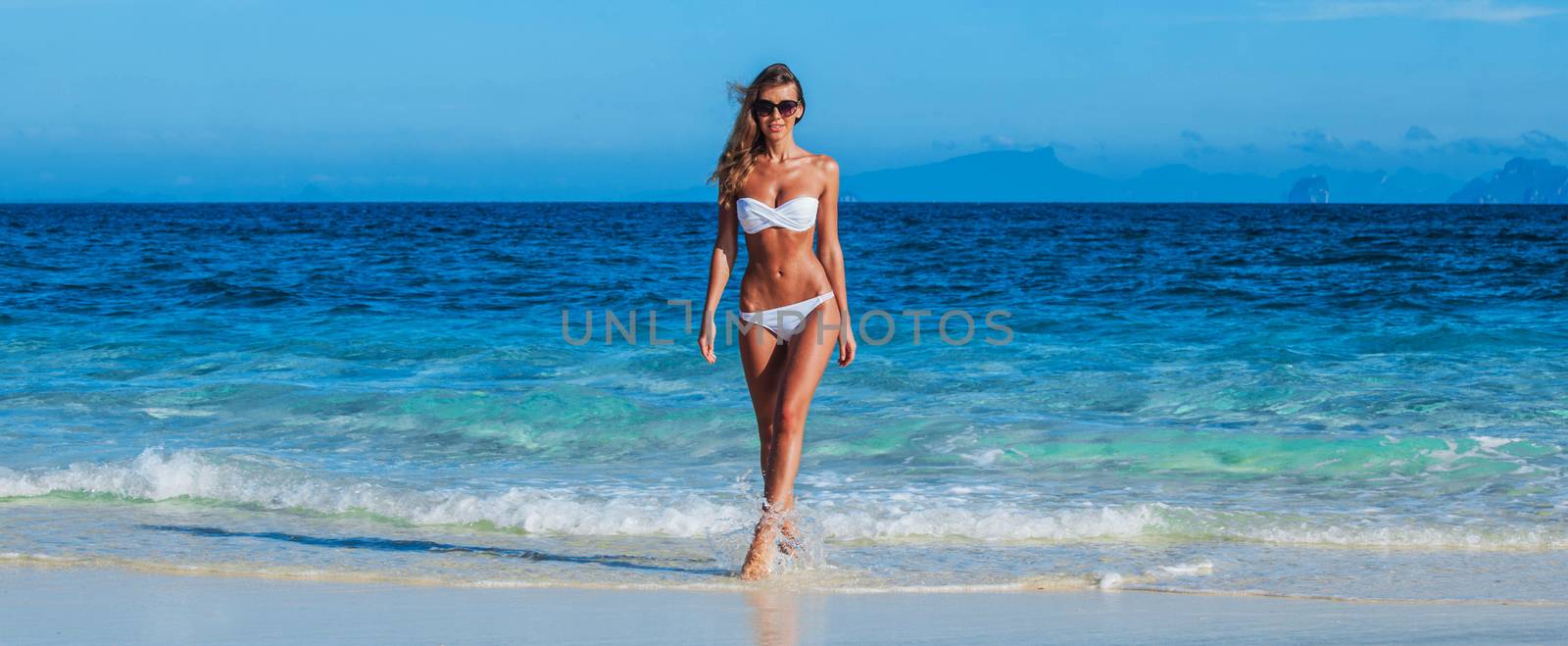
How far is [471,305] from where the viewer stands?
17.2m

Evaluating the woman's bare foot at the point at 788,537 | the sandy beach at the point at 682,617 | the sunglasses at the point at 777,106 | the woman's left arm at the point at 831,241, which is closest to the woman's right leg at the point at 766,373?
the woman's bare foot at the point at 788,537

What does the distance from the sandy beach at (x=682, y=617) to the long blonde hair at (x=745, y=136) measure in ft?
4.56

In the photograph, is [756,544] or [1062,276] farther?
[1062,276]

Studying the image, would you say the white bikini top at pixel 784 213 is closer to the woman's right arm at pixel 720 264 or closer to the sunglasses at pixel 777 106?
the woman's right arm at pixel 720 264

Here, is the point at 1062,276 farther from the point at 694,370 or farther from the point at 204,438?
the point at 204,438

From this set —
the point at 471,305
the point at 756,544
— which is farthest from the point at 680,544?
the point at 471,305

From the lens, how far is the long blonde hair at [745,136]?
457 centimetres

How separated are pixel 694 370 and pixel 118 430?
4.32 meters

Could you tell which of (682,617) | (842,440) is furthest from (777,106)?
(842,440)

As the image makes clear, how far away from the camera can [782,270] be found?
15.1 feet

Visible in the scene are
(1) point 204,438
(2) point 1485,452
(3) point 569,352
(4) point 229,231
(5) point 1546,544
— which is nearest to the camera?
(5) point 1546,544

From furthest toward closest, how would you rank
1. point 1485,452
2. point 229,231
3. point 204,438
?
1. point 229,231
2. point 204,438
3. point 1485,452

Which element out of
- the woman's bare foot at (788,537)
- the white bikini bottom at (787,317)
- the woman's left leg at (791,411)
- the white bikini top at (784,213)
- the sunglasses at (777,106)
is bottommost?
the woman's bare foot at (788,537)

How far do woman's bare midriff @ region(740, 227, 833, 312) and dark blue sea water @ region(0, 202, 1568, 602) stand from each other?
0.92 m
